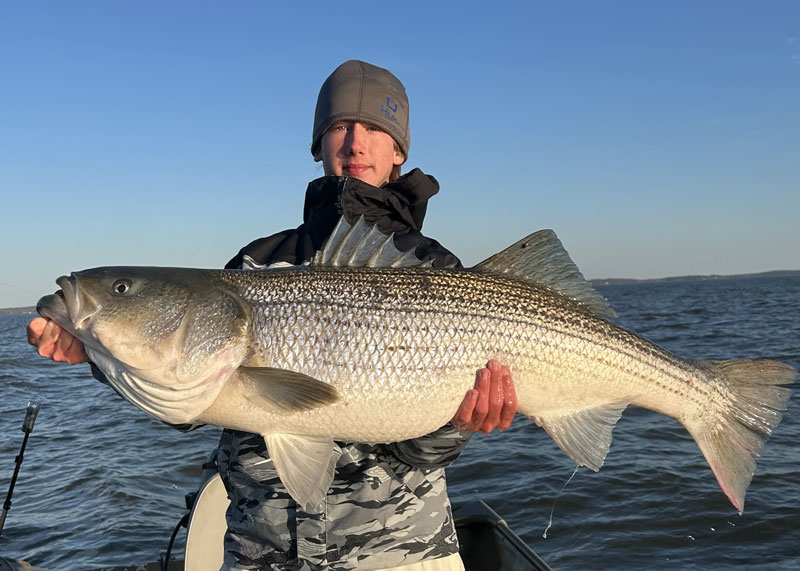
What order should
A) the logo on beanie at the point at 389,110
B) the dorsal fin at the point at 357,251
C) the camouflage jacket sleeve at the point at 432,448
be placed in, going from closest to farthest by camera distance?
the camouflage jacket sleeve at the point at 432,448 → the dorsal fin at the point at 357,251 → the logo on beanie at the point at 389,110

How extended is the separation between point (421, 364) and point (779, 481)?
8270 mm

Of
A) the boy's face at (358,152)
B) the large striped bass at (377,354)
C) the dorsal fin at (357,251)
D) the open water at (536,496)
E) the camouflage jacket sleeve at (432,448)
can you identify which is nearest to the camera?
the large striped bass at (377,354)

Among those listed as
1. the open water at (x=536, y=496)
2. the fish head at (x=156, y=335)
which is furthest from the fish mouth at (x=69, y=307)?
the open water at (x=536, y=496)

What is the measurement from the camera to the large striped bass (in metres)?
3.06

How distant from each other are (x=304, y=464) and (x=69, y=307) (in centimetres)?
138

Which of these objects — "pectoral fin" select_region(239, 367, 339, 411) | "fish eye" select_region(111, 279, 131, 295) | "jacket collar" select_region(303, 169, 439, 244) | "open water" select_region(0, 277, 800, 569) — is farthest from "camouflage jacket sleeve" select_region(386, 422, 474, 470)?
"open water" select_region(0, 277, 800, 569)

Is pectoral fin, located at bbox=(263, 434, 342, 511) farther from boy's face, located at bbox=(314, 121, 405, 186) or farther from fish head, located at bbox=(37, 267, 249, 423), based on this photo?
boy's face, located at bbox=(314, 121, 405, 186)

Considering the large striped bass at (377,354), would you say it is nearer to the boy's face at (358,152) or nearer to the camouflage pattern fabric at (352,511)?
the camouflage pattern fabric at (352,511)

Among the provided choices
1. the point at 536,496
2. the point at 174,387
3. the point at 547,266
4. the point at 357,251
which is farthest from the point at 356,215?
the point at 536,496

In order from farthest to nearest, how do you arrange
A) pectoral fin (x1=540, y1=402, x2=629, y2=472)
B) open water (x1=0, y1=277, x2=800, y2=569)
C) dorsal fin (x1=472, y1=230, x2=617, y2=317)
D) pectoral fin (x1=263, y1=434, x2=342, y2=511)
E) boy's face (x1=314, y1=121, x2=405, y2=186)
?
open water (x1=0, y1=277, x2=800, y2=569) < boy's face (x1=314, y1=121, x2=405, y2=186) < dorsal fin (x1=472, y1=230, x2=617, y2=317) < pectoral fin (x1=540, y1=402, x2=629, y2=472) < pectoral fin (x1=263, y1=434, x2=342, y2=511)

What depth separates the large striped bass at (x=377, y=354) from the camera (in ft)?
10.1

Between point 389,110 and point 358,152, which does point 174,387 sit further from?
point 389,110

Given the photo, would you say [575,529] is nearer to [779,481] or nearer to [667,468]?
[667,468]

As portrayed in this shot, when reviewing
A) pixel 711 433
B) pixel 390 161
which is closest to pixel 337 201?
pixel 390 161
